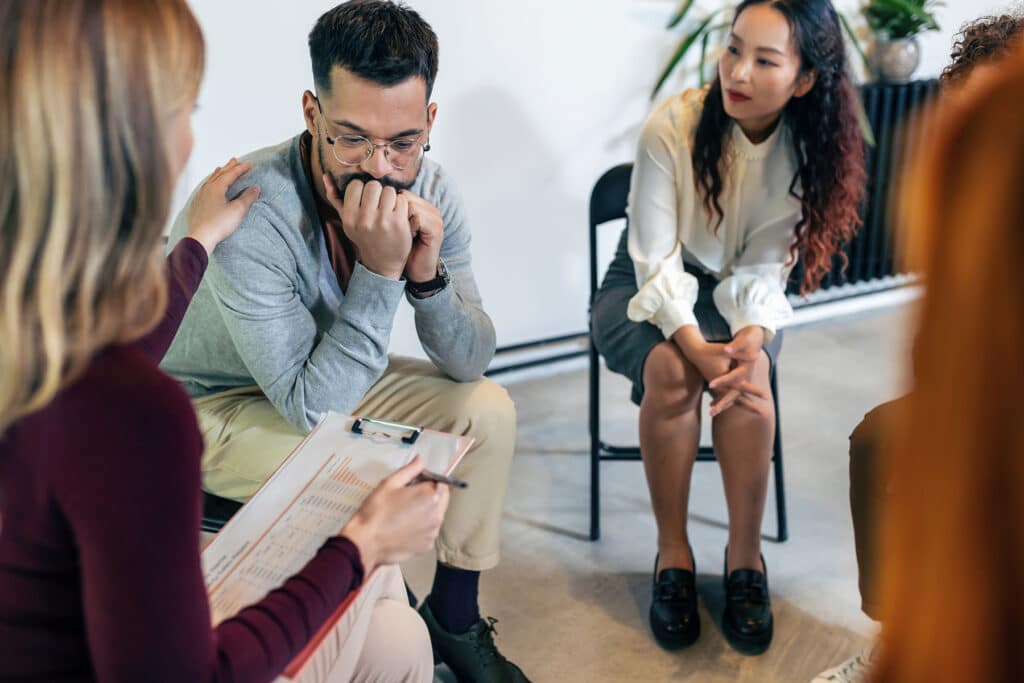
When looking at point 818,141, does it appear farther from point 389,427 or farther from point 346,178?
point 389,427

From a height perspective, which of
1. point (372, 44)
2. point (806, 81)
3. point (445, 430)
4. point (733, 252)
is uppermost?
point (372, 44)

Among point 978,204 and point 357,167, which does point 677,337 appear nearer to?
point 357,167

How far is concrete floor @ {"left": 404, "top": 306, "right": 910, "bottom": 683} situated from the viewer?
1718mm

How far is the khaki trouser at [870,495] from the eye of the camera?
1.55m

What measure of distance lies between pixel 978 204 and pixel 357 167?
3.45 feet

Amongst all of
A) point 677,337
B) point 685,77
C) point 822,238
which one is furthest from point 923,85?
point 677,337

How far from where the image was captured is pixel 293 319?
1.47m

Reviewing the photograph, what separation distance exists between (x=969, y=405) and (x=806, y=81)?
55.1 inches

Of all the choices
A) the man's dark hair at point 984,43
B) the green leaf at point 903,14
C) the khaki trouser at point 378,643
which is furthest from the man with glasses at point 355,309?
the green leaf at point 903,14

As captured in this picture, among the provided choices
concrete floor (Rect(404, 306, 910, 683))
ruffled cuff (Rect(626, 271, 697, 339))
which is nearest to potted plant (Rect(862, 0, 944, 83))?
concrete floor (Rect(404, 306, 910, 683))

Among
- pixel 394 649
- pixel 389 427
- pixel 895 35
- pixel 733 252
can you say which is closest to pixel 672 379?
pixel 733 252

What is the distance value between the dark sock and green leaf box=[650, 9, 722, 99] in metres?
1.64

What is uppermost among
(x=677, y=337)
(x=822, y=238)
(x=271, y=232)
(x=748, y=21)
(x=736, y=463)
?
(x=748, y=21)

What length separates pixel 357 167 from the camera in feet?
4.78
